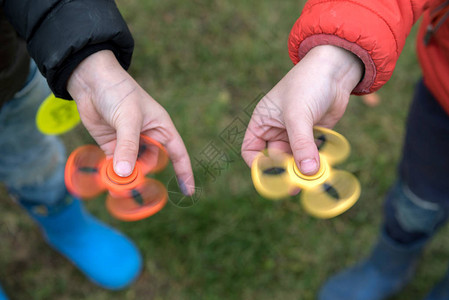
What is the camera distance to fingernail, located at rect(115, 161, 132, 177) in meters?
0.89

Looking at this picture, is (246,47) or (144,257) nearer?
(144,257)

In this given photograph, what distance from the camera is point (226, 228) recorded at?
1824 mm

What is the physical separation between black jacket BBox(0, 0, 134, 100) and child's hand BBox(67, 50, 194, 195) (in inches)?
1.1

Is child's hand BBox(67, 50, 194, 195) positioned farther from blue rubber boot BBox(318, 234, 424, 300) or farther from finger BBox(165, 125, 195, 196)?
blue rubber boot BBox(318, 234, 424, 300)

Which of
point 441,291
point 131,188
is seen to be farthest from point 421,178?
point 131,188

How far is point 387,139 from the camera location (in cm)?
212

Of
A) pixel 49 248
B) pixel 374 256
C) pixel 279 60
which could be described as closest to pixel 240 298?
pixel 374 256

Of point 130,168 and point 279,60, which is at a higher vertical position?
point 130,168

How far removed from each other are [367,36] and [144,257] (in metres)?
1.28

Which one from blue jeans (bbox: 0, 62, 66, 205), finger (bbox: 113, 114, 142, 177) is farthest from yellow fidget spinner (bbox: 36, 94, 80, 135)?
finger (bbox: 113, 114, 142, 177)

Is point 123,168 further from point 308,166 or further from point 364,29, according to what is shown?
point 364,29

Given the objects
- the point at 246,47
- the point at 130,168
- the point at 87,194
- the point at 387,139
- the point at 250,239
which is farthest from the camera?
the point at 246,47

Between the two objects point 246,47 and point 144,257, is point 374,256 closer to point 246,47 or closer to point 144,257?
point 144,257

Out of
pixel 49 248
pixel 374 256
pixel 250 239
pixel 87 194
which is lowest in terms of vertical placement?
pixel 49 248
